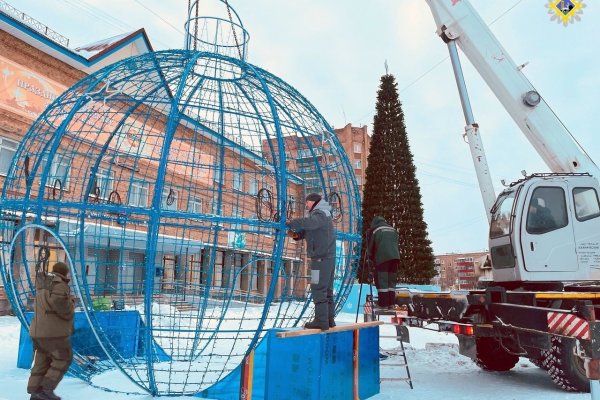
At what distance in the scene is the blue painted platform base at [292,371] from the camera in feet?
14.6

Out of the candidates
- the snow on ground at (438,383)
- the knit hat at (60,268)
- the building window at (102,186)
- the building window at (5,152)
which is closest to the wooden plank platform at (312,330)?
the snow on ground at (438,383)

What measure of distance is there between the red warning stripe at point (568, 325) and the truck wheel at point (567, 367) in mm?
1313

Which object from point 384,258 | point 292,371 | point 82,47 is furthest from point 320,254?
point 82,47

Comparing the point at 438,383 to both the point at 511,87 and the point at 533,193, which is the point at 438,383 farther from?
the point at 511,87

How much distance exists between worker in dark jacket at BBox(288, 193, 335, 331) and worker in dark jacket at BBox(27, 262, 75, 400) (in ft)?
7.85

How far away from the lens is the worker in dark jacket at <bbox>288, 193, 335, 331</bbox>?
4598mm

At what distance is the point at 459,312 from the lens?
6789 mm

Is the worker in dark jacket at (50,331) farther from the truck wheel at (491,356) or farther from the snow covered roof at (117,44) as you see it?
the snow covered roof at (117,44)

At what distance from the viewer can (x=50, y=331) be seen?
4.81 meters

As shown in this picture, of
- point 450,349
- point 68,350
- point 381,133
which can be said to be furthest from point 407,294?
point 381,133

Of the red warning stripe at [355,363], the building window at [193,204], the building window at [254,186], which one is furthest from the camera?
the building window at [254,186]

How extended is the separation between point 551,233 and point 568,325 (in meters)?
2.32

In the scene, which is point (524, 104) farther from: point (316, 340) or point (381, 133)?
point (381, 133)

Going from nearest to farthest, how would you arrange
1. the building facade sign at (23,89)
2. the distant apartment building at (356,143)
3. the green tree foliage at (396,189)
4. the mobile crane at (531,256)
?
the mobile crane at (531,256)
the building facade sign at (23,89)
the green tree foliage at (396,189)
the distant apartment building at (356,143)
